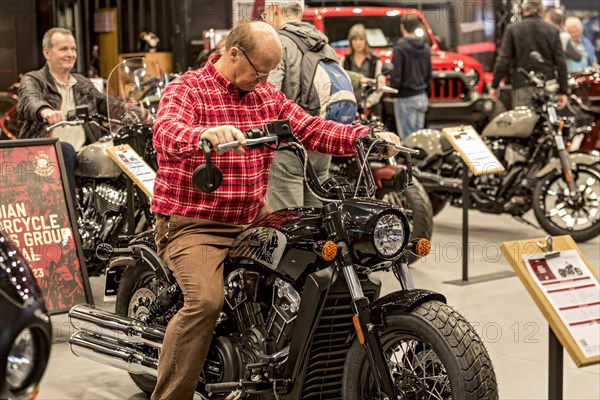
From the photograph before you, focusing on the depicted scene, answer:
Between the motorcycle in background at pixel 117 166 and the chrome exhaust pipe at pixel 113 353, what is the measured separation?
198 centimetres

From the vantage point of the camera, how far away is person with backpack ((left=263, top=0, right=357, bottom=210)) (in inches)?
205

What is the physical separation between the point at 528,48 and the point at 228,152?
22.5 feet

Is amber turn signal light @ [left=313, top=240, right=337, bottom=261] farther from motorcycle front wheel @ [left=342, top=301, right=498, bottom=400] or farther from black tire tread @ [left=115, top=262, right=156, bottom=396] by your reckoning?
black tire tread @ [left=115, top=262, right=156, bottom=396]

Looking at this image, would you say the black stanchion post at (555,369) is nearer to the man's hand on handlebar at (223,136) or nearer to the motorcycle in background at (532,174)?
the man's hand on handlebar at (223,136)

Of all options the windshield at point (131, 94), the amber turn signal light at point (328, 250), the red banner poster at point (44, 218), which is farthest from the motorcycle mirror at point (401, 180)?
the windshield at point (131, 94)

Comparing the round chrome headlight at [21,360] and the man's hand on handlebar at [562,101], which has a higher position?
the round chrome headlight at [21,360]

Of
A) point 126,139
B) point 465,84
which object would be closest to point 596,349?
point 126,139

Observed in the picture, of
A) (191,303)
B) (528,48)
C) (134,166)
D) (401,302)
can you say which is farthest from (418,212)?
(401,302)

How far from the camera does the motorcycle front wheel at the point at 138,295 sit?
4.52 m

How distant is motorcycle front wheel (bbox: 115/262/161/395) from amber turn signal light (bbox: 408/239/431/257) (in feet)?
3.89

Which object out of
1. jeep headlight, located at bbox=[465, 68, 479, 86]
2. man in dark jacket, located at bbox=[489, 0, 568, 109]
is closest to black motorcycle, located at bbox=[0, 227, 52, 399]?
man in dark jacket, located at bbox=[489, 0, 568, 109]

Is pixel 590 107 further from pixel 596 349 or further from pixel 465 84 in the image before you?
pixel 596 349

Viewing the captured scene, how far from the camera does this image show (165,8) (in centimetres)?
1277

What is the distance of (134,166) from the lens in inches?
234
